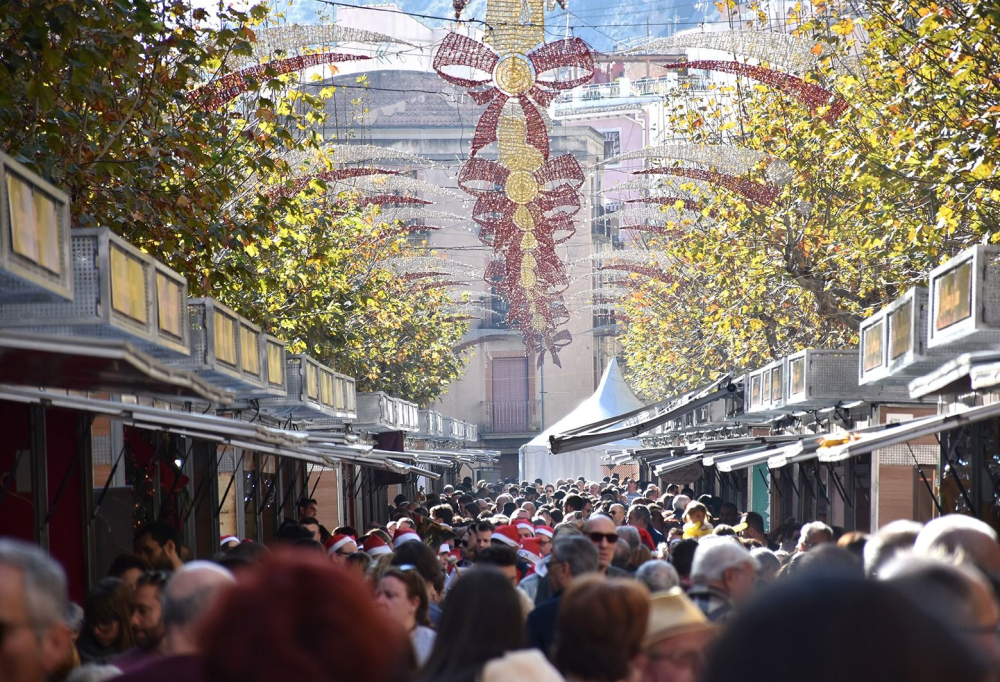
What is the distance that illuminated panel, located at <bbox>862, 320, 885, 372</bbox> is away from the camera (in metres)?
14.9

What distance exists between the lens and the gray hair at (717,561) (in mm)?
7105

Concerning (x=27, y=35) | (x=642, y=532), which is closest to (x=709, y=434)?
(x=642, y=532)

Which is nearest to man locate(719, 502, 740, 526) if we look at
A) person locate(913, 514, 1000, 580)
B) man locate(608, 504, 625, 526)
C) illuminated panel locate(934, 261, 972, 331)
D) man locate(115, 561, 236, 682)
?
man locate(608, 504, 625, 526)

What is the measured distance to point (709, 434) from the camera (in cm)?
3591

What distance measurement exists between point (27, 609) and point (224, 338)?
412 inches

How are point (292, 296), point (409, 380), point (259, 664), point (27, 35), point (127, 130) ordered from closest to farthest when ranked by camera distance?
point (259, 664) → point (27, 35) → point (127, 130) → point (292, 296) → point (409, 380)

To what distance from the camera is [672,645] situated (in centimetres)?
508

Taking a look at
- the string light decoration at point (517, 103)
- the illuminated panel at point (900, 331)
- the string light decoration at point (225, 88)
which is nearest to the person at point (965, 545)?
the illuminated panel at point (900, 331)

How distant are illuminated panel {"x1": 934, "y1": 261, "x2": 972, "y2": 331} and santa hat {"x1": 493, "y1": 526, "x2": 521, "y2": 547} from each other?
4128 millimetres

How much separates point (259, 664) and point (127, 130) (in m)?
11.3

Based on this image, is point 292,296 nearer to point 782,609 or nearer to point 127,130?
point 127,130

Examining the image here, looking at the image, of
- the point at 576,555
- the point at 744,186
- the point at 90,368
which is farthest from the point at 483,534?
the point at 744,186

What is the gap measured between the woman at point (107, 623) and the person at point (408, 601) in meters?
1.29

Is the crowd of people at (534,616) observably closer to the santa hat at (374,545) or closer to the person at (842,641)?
the person at (842,641)
